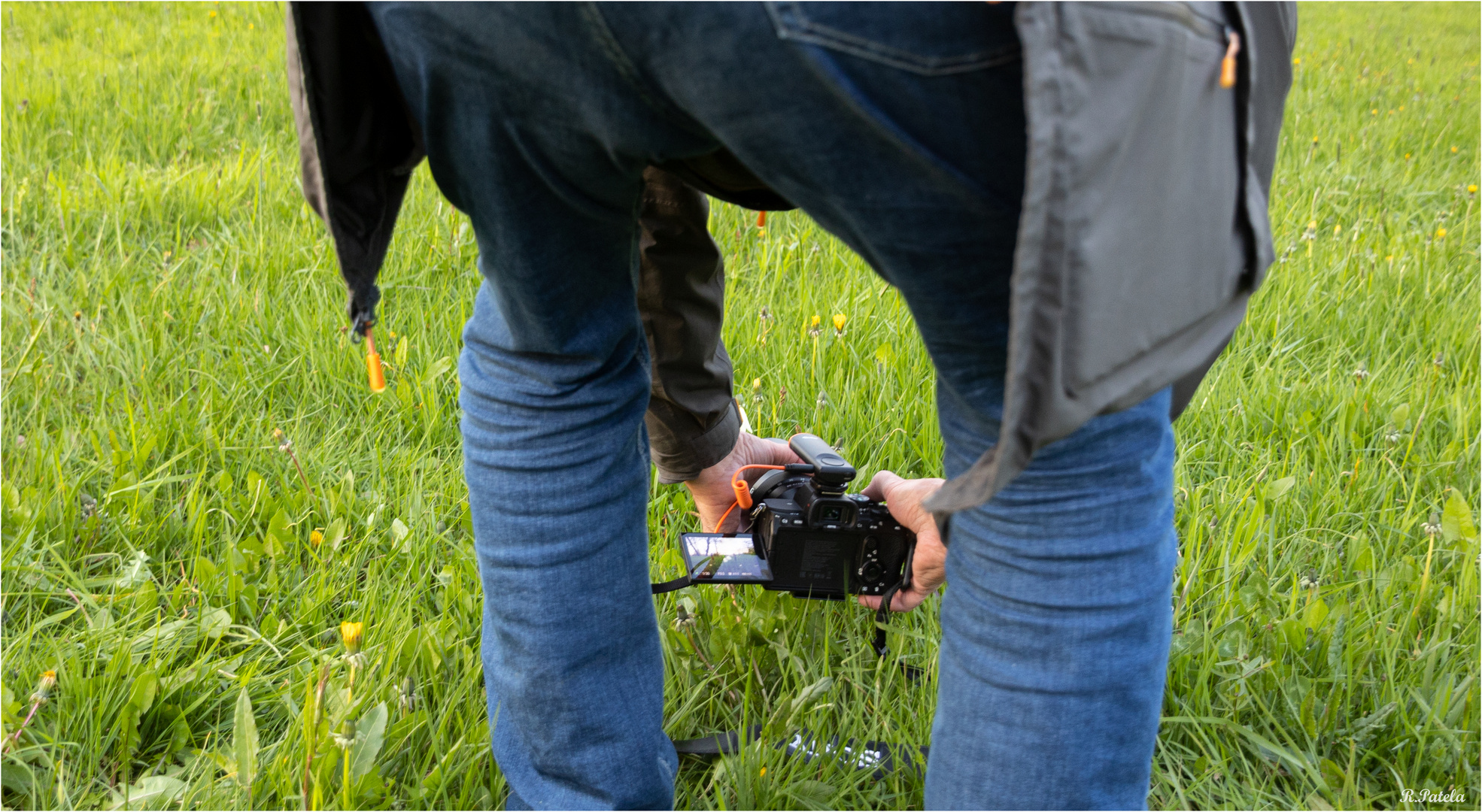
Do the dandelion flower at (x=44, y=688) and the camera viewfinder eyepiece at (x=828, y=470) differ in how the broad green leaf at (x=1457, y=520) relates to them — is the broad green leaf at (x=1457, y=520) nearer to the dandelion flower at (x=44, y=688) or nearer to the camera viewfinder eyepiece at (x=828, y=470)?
the camera viewfinder eyepiece at (x=828, y=470)

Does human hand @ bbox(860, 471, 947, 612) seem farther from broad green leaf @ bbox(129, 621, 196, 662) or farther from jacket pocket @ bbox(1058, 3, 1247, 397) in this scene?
broad green leaf @ bbox(129, 621, 196, 662)

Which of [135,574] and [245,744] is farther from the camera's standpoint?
[135,574]

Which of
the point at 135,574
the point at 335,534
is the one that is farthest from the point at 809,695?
the point at 135,574

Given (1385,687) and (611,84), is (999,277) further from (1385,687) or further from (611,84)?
(1385,687)

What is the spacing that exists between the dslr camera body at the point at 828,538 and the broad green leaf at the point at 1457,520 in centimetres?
87

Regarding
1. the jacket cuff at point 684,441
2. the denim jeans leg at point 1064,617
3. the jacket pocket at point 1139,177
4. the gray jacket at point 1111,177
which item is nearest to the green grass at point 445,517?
the jacket cuff at point 684,441

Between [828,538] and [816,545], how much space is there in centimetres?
2

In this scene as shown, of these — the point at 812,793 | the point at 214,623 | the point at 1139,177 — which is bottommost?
the point at 812,793

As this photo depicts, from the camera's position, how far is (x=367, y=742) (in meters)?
1.21

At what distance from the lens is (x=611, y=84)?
0.69m

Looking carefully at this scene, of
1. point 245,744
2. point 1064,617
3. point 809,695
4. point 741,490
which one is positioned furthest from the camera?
point 741,490

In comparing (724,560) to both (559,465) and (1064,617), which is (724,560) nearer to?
(559,465)

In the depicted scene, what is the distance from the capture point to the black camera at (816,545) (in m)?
1.40

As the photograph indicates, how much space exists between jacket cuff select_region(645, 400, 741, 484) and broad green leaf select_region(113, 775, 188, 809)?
76cm
